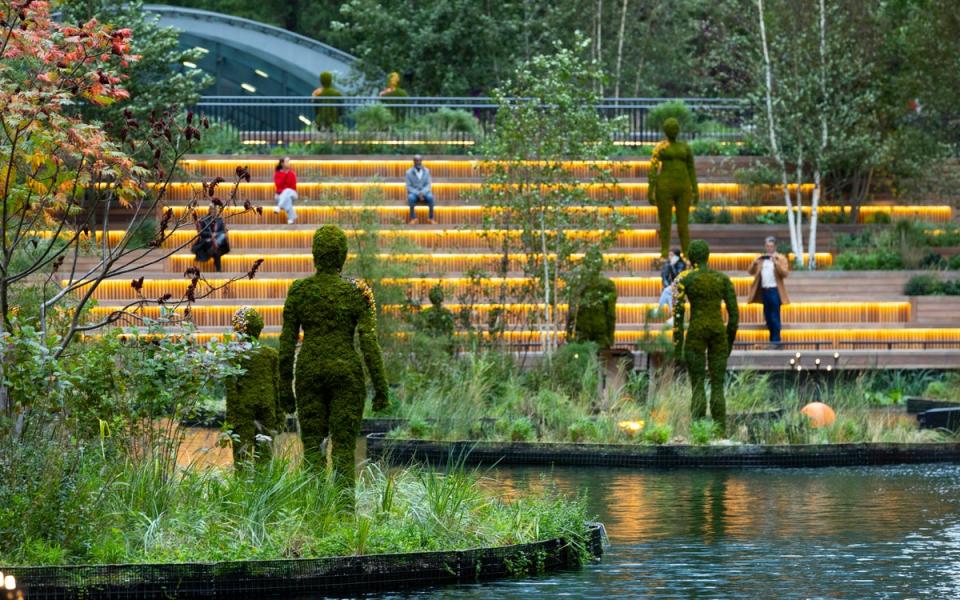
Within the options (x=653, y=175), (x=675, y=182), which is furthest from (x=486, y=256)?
(x=675, y=182)

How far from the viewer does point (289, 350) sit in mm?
13844

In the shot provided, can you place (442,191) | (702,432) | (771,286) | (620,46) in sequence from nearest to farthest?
1. (702,432)
2. (771,286)
3. (442,191)
4. (620,46)

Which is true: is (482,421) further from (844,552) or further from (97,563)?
(97,563)

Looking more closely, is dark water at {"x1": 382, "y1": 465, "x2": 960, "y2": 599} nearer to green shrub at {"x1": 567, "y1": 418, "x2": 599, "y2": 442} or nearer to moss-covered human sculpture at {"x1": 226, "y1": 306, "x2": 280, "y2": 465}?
green shrub at {"x1": 567, "y1": 418, "x2": 599, "y2": 442}

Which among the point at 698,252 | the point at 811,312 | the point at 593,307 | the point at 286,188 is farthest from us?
the point at 286,188

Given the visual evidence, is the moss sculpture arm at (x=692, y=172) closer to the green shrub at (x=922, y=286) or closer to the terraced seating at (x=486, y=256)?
the terraced seating at (x=486, y=256)

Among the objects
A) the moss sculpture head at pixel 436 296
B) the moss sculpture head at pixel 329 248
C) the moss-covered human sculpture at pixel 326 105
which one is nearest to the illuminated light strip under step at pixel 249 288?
the moss sculpture head at pixel 436 296

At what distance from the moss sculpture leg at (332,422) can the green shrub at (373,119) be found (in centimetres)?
2732

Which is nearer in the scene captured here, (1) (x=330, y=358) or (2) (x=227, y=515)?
(2) (x=227, y=515)

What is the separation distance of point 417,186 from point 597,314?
34.8 ft

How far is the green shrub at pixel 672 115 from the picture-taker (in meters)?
41.0

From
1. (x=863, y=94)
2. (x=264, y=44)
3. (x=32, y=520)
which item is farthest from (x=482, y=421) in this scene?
(x=264, y=44)

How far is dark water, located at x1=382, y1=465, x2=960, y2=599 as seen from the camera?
11.7 metres

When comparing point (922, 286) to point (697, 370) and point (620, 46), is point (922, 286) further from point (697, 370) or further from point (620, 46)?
point (620, 46)
